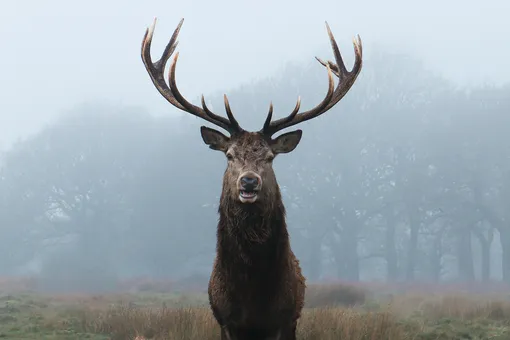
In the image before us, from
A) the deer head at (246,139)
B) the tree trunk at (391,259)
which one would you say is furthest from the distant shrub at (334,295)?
the tree trunk at (391,259)

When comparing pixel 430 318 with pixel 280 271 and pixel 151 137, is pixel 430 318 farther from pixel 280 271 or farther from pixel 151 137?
pixel 151 137

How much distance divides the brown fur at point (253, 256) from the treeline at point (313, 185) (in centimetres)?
2456

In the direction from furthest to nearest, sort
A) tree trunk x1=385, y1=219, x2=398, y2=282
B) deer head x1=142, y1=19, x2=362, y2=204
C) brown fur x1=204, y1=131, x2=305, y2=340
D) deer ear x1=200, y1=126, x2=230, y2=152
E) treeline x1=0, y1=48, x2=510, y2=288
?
tree trunk x1=385, y1=219, x2=398, y2=282 → treeline x1=0, y1=48, x2=510, y2=288 → deer ear x1=200, y1=126, x2=230, y2=152 → brown fur x1=204, y1=131, x2=305, y2=340 → deer head x1=142, y1=19, x2=362, y2=204

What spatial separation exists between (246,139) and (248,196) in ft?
2.41

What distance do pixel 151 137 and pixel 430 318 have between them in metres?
41.7

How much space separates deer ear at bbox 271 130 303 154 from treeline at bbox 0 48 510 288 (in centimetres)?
2463

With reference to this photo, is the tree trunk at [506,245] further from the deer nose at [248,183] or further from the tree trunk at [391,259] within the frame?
the deer nose at [248,183]

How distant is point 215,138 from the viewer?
538cm

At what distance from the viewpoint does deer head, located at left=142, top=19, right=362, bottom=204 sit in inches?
185

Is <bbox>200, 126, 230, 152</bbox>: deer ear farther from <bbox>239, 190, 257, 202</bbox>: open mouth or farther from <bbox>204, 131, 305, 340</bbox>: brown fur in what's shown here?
<bbox>239, 190, 257, 202</bbox>: open mouth

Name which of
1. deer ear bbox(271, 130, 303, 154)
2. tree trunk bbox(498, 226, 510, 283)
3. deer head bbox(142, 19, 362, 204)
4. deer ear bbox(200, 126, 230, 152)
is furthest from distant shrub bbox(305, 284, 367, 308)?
tree trunk bbox(498, 226, 510, 283)

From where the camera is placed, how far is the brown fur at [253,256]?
4.80 m

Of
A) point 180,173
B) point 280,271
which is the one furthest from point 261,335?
point 180,173

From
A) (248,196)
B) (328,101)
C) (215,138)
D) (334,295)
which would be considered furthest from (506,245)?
(248,196)
